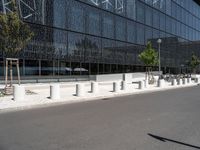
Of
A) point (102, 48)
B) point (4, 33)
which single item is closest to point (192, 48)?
point (102, 48)

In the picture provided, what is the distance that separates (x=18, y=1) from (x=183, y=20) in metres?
50.6

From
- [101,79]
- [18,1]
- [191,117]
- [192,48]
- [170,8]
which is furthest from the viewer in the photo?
[192,48]

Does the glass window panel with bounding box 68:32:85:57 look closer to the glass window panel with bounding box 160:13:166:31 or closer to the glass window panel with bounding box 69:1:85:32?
the glass window panel with bounding box 69:1:85:32

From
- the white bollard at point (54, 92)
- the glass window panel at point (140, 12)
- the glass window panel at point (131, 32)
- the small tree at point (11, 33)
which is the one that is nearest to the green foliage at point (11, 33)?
the small tree at point (11, 33)

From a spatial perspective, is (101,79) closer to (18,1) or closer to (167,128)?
(18,1)

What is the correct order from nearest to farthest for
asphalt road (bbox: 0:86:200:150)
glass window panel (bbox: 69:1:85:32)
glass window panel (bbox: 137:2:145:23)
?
asphalt road (bbox: 0:86:200:150), glass window panel (bbox: 69:1:85:32), glass window panel (bbox: 137:2:145:23)

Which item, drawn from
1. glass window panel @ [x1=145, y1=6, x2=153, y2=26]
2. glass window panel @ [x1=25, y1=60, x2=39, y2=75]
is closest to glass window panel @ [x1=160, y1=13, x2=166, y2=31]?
glass window panel @ [x1=145, y1=6, x2=153, y2=26]

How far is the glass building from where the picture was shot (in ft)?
102

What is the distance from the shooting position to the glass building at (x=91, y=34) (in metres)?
31.1

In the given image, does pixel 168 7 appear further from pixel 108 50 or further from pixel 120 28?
pixel 108 50

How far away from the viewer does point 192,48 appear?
7862 cm

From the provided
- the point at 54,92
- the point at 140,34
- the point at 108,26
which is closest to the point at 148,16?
the point at 140,34

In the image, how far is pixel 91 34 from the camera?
1537 inches

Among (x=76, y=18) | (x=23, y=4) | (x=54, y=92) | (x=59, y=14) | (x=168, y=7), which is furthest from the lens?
(x=168, y=7)
